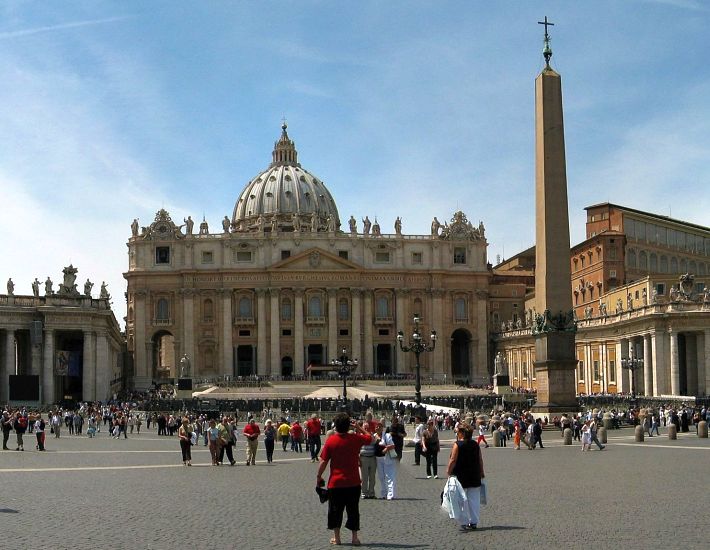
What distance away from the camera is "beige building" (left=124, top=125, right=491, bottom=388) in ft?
318

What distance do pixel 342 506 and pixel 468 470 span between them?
71.8 inches

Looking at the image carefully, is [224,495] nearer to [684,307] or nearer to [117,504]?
[117,504]

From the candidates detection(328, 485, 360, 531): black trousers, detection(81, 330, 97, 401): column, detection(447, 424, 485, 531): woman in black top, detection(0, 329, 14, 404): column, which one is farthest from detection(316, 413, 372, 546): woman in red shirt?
detection(81, 330, 97, 401): column

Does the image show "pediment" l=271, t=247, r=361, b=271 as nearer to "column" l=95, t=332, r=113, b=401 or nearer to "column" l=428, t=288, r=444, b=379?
"column" l=428, t=288, r=444, b=379

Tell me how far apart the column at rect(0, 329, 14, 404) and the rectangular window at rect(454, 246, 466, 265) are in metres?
50.7

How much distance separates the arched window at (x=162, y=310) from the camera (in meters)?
97.7

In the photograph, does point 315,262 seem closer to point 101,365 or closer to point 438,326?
point 438,326

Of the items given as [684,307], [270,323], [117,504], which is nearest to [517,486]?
[117,504]

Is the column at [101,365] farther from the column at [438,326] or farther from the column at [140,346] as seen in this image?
the column at [438,326]

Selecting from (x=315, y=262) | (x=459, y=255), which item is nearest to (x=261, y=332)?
(x=315, y=262)

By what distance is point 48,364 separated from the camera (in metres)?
59.5

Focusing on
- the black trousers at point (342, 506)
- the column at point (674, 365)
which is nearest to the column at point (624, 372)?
the column at point (674, 365)

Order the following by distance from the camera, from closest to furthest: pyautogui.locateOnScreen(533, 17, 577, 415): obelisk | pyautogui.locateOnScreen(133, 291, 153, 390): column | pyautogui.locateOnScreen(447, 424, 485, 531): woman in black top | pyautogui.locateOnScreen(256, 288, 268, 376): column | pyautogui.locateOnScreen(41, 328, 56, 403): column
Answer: pyautogui.locateOnScreen(447, 424, 485, 531): woman in black top < pyautogui.locateOnScreen(533, 17, 577, 415): obelisk < pyautogui.locateOnScreen(41, 328, 56, 403): column < pyautogui.locateOnScreen(133, 291, 153, 390): column < pyautogui.locateOnScreen(256, 288, 268, 376): column

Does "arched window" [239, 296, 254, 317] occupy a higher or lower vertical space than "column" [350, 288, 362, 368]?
higher
